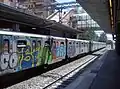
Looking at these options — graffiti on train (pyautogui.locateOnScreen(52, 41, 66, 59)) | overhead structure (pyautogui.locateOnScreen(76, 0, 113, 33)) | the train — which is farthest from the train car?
overhead structure (pyautogui.locateOnScreen(76, 0, 113, 33))

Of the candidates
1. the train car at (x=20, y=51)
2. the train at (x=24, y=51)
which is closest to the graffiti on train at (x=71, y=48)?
the train at (x=24, y=51)

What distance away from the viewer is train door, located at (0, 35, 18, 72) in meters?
11.8

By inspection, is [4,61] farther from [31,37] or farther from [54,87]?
[31,37]

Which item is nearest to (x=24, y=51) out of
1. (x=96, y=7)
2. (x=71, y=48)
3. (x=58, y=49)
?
(x=58, y=49)

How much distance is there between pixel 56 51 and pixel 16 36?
8453 millimetres

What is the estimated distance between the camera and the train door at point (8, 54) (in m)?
11.8

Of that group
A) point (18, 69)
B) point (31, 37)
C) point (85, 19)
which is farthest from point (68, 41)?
point (85, 19)

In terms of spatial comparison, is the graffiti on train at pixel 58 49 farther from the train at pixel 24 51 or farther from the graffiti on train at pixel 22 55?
the graffiti on train at pixel 22 55

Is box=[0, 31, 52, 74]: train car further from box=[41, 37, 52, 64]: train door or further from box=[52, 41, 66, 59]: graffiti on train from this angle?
box=[52, 41, 66, 59]: graffiti on train

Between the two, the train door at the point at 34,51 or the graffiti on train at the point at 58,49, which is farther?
the graffiti on train at the point at 58,49

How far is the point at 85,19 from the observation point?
5891 centimetres

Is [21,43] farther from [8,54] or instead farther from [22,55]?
[8,54]

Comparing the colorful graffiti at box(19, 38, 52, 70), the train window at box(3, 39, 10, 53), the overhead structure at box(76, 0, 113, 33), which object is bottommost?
the colorful graffiti at box(19, 38, 52, 70)

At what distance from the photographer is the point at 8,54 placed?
12.3 metres
